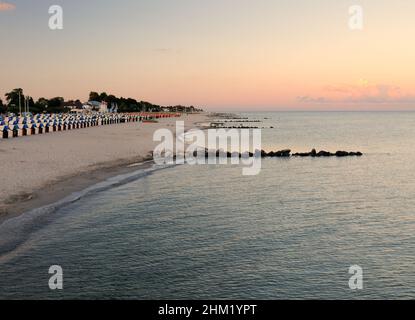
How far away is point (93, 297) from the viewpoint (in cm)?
893

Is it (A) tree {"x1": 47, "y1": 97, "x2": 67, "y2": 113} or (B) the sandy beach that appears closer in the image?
(B) the sandy beach

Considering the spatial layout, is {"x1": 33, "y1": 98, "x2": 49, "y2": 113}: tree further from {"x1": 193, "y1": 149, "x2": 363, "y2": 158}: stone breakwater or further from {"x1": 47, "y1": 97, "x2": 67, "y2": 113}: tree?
{"x1": 193, "y1": 149, "x2": 363, "y2": 158}: stone breakwater

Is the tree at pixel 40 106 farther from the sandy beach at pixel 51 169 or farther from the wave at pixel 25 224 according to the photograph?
the wave at pixel 25 224

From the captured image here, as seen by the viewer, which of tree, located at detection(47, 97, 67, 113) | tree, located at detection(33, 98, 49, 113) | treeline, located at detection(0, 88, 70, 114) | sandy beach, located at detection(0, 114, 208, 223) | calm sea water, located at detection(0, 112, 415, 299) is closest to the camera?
calm sea water, located at detection(0, 112, 415, 299)

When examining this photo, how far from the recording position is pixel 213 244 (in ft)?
41.7

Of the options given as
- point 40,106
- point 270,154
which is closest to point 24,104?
point 40,106

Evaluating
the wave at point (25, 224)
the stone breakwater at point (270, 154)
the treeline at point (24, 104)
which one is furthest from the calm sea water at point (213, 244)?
the treeline at point (24, 104)

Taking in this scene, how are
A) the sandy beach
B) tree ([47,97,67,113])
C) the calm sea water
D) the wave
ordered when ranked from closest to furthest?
1. the calm sea water
2. the wave
3. the sandy beach
4. tree ([47,97,67,113])

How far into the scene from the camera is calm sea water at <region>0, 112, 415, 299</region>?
9.68 m

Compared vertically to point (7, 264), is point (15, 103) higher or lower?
higher

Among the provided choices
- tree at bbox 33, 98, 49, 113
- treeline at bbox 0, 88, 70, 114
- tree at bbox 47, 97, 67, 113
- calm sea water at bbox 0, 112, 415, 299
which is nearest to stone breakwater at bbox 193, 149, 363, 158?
calm sea water at bbox 0, 112, 415, 299
